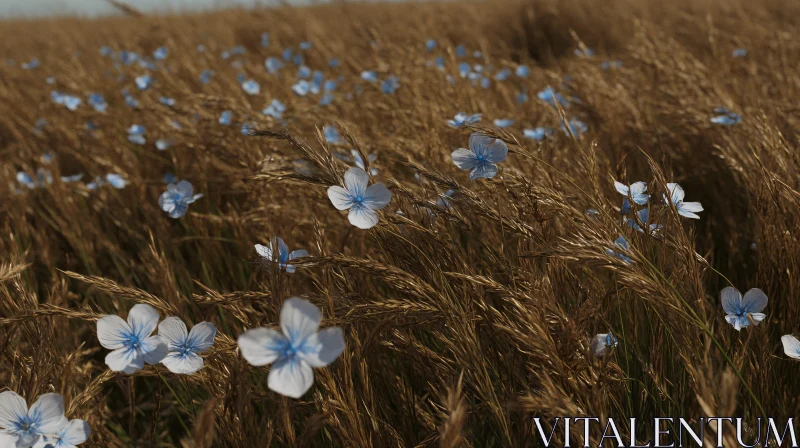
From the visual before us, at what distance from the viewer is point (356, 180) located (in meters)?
1.00

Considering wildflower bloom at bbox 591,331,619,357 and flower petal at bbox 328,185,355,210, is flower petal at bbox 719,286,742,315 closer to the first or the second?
wildflower bloom at bbox 591,331,619,357

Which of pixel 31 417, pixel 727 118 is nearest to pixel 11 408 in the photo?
pixel 31 417

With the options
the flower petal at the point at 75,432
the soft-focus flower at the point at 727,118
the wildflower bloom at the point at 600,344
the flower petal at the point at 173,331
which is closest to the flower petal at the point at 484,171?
the wildflower bloom at the point at 600,344

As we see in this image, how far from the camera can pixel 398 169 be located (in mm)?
2152

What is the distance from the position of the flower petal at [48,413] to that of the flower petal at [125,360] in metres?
0.09

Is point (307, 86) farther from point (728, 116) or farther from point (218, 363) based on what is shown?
point (218, 363)

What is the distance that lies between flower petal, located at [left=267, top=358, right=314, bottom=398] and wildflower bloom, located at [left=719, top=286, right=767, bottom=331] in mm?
773

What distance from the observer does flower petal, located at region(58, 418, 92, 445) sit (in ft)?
2.95

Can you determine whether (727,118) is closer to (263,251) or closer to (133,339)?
(263,251)

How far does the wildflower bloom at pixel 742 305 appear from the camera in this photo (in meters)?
1.08

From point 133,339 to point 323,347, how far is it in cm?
39

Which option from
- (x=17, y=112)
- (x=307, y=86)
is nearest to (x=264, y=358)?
(x=307, y=86)

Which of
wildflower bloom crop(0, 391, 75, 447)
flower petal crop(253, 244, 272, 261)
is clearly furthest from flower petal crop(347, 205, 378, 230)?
wildflower bloom crop(0, 391, 75, 447)

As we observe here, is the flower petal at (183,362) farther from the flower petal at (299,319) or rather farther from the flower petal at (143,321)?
the flower petal at (299,319)
